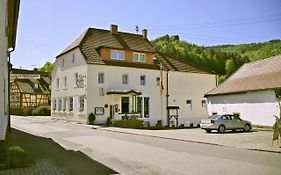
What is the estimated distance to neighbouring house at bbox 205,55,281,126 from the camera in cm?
2819

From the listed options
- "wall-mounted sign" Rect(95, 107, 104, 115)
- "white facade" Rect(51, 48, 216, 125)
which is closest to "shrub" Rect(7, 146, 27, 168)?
"white facade" Rect(51, 48, 216, 125)

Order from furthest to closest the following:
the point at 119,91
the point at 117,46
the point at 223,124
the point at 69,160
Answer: the point at 117,46 < the point at 119,91 < the point at 223,124 < the point at 69,160

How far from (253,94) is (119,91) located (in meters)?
14.4

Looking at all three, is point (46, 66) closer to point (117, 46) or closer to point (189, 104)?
point (117, 46)

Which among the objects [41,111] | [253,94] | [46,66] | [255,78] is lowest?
[41,111]

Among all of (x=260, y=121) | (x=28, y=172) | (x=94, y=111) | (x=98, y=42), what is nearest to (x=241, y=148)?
(x=28, y=172)

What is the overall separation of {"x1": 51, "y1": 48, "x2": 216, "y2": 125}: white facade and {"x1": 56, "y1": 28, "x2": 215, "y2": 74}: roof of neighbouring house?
631mm

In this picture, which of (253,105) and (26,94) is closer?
(253,105)

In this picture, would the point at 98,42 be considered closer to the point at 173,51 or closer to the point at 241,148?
the point at 241,148

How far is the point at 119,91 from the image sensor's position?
122ft

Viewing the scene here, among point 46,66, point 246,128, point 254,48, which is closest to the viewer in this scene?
point 246,128

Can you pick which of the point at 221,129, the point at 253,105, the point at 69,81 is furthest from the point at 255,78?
the point at 69,81

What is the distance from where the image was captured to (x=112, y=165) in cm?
1109

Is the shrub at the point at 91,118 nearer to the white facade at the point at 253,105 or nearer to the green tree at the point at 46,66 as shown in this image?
the white facade at the point at 253,105
